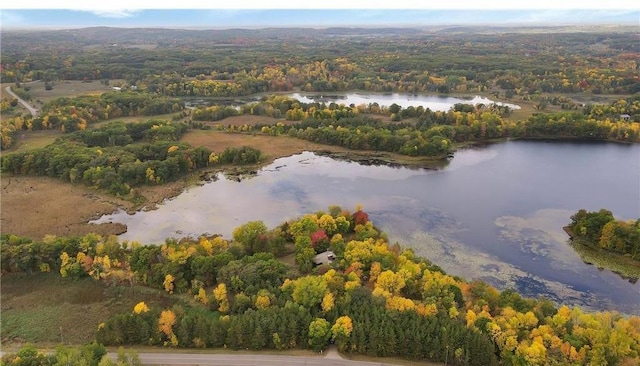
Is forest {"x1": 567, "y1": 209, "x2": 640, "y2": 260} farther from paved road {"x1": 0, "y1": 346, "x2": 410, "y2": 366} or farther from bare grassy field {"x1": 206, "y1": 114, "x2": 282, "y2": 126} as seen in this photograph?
bare grassy field {"x1": 206, "y1": 114, "x2": 282, "y2": 126}

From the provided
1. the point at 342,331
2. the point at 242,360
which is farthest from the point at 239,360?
the point at 342,331

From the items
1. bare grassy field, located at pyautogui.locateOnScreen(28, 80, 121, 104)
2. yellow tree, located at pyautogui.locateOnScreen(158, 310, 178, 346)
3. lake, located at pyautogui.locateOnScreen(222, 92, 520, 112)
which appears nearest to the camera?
yellow tree, located at pyautogui.locateOnScreen(158, 310, 178, 346)

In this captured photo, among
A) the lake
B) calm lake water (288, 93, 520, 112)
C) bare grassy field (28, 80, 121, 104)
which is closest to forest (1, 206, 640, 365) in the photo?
the lake

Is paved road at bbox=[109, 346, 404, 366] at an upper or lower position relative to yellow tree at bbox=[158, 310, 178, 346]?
lower

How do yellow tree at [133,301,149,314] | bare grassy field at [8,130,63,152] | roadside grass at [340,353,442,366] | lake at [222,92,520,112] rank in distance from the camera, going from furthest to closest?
lake at [222,92,520,112] → bare grassy field at [8,130,63,152] → yellow tree at [133,301,149,314] → roadside grass at [340,353,442,366]

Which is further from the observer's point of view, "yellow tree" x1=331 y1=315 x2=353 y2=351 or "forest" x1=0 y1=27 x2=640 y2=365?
"yellow tree" x1=331 y1=315 x2=353 y2=351

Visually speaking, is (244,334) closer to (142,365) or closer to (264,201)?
(142,365)

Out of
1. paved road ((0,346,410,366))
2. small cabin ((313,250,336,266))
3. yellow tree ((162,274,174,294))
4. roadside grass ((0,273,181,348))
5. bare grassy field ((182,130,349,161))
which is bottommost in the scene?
roadside grass ((0,273,181,348))

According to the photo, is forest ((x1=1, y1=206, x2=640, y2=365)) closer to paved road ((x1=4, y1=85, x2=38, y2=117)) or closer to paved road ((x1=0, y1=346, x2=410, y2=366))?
paved road ((x1=0, y1=346, x2=410, y2=366))
